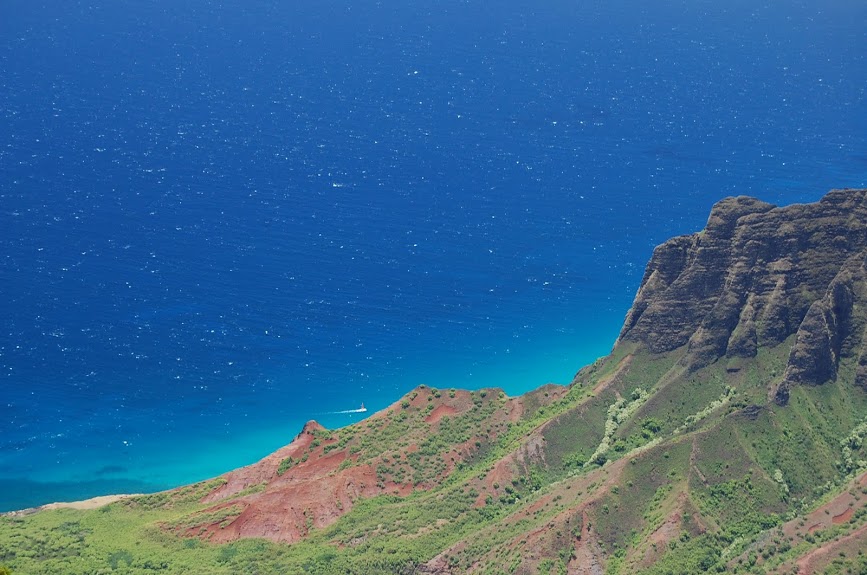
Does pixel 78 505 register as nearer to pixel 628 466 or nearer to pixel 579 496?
pixel 579 496

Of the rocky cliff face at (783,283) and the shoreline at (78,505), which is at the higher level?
the shoreline at (78,505)

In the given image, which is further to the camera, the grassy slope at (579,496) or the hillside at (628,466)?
the hillside at (628,466)

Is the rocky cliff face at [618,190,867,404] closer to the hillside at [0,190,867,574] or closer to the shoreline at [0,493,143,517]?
the hillside at [0,190,867,574]

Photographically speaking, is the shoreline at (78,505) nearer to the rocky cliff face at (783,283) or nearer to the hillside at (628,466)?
the hillside at (628,466)

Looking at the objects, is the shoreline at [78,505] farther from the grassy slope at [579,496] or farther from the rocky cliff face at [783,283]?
the rocky cliff face at [783,283]

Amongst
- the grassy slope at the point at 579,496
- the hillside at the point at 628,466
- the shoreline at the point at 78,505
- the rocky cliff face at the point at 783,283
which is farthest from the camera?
the shoreline at the point at 78,505

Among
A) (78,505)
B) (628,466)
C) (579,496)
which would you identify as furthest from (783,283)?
(78,505)

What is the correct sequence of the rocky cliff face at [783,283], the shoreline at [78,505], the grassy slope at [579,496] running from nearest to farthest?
the grassy slope at [579,496] → the rocky cliff face at [783,283] → the shoreline at [78,505]

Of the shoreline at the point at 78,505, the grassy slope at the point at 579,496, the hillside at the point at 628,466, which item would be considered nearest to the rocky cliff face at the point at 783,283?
the hillside at the point at 628,466
